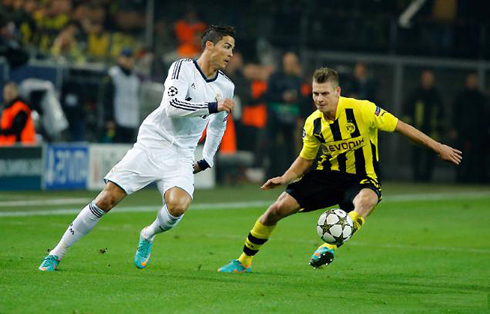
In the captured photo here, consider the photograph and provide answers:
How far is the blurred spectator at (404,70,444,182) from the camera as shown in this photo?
2336 centimetres

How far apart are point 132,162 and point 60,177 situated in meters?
9.01

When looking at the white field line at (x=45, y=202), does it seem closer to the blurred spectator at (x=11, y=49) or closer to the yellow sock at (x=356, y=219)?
the blurred spectator at (x=11, y=49)

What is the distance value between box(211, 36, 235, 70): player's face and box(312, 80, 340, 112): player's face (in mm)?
778

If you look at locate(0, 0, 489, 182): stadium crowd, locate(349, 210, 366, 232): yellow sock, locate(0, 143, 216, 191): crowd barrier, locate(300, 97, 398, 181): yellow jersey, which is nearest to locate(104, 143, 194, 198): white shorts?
locate(300, 97, 398, 181): yellow jersey

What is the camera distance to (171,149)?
8.87 metres

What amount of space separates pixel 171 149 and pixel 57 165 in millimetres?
8911

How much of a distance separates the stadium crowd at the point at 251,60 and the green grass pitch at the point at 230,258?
2962 mm

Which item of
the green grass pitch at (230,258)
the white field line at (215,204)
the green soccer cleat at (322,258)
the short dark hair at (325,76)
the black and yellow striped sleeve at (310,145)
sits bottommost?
the white field line at (215,204)

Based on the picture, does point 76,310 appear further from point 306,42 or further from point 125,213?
point 306,42

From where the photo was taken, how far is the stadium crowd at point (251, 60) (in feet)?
61.5

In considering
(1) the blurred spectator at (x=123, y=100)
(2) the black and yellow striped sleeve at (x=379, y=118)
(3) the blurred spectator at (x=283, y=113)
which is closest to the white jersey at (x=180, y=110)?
(2) the black and yellow striped sleeve at (x=379, y=118)

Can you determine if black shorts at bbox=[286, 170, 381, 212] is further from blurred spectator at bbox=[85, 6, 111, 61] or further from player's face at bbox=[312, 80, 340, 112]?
blurred spectator at bbox=[85, 6, 111, 61]

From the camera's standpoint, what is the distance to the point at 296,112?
20.9 m

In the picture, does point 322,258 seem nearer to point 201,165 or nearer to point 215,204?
point 201,165
